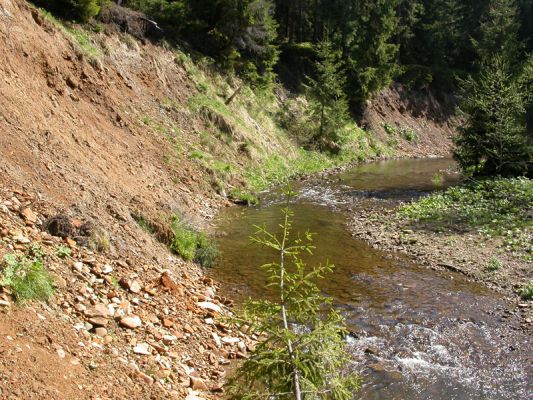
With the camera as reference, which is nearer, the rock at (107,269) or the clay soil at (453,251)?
the rock at (107,269)

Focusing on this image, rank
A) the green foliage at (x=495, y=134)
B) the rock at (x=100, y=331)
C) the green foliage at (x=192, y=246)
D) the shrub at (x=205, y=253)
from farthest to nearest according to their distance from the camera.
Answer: the green foliage at (x=495, y=134), the shrub at (x=205, y=253), the green foliage at (x=192, y=246), the rock at (x=100, y=331)

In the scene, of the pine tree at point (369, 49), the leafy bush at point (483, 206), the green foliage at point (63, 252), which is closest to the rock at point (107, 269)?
the green foliage at point (63, 252)

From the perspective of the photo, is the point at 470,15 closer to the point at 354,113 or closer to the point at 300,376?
the point at 354,113

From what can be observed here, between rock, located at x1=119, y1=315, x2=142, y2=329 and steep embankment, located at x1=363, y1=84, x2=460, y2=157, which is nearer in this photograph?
rock, located at x1=119, y1=315, x2=142, y2=329

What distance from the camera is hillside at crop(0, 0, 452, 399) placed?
641 centimetres

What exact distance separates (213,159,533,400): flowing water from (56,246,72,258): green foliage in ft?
12.9

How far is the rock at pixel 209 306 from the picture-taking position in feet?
32.2

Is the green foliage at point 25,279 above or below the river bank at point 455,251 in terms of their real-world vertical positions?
above

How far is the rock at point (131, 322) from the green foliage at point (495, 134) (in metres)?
20.8

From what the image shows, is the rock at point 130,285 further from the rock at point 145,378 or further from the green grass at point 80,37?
the green grass at point 80,37

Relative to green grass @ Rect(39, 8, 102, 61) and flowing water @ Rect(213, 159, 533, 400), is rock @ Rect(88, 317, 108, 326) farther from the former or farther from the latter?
green grass @ Rect(39, 8, 102, 61)

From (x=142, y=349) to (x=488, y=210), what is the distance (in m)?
15.2

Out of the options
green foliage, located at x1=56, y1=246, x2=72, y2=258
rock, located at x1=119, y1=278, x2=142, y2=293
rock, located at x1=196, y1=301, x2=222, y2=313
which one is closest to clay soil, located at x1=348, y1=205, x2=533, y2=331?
rock, located at x1=196, y1=301, x2=222, y2=313

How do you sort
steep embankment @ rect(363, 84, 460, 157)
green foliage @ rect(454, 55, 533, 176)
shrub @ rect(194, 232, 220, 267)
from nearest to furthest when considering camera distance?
shrub @ rect(194, 232, 220, 267), green foliage @ rect(454, 55, 533, 176), steep embankment @ rect(363, 84, 460, 157)
